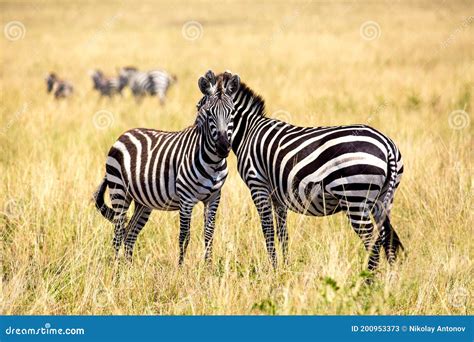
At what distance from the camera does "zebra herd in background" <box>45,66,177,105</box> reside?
1576 centimetres

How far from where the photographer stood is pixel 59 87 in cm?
1549

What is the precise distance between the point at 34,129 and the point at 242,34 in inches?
932

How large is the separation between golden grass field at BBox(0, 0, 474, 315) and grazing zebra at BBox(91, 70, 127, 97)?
1.22 ft

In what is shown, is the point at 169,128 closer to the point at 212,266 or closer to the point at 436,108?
the point at 436,108

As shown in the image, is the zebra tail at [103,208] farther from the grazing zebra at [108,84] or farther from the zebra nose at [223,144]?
the grazing zebra at [108,84]

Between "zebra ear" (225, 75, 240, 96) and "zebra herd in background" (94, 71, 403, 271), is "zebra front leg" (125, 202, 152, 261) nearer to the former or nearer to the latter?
"zebra herd in background" (94, 71, 403, 271)

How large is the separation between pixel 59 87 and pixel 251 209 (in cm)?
1039

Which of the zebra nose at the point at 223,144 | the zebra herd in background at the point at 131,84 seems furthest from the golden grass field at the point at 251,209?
the zebra nose at the point at 223,144

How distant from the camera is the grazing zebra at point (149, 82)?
1630 centimetres

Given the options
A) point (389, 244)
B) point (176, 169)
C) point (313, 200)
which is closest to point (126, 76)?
point (176, 169)

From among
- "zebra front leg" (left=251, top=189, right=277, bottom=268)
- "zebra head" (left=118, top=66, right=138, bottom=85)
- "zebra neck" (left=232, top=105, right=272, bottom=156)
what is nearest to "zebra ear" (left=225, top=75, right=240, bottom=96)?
"zebra neck" (left=232, top=105, right=272, bottom=156)

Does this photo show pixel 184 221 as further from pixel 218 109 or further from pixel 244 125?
pixel 244 125

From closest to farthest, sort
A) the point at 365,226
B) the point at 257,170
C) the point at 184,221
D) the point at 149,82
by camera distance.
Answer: the point at 365,226
the point at 184,221
the point at 257,170
the point at 149,82

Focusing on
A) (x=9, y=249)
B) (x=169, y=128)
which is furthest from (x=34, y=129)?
(x=9, y=249)
